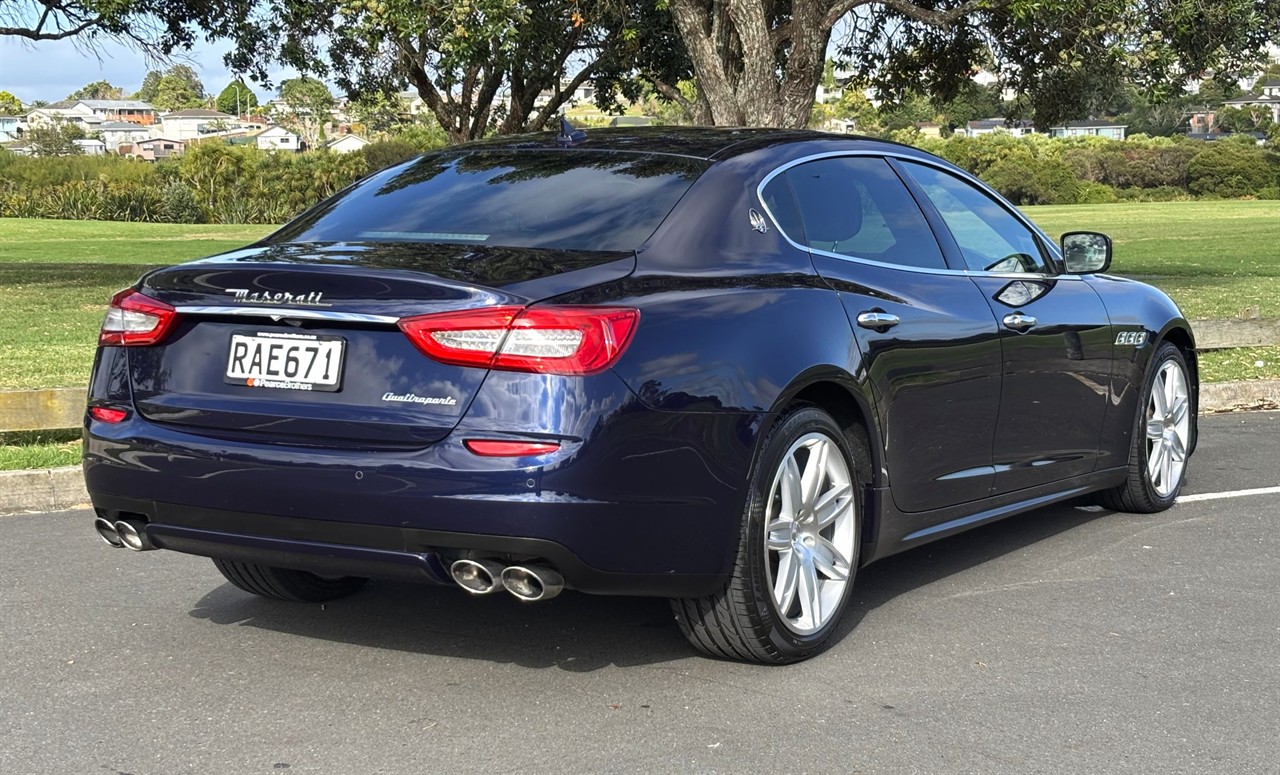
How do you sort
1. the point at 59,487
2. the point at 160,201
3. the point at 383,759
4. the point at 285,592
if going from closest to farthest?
the point at 383,759 → the point at 285,592 → the point at 59,487 → the point at 160,201

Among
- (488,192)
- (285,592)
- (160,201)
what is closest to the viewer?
(488,192)

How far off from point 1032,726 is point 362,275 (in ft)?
7.04

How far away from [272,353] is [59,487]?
366 centimetres

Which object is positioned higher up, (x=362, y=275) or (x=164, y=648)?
(x=362, y=275)

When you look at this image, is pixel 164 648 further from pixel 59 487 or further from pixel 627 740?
pixel 59 487

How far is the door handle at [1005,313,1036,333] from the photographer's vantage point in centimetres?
576

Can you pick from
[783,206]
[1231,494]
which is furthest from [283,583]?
[1231,494]

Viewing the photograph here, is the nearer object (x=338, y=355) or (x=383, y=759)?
(x=383, y=759)

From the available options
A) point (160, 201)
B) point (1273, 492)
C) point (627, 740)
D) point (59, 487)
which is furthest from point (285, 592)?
point (160, 201)

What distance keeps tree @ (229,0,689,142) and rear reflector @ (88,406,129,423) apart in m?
14.5

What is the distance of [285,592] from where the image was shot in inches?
Answer: 213

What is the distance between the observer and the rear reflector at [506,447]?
399 centimetres

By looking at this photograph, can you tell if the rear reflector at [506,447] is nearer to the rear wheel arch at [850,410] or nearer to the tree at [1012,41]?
the rear wheel arch at [850,410]

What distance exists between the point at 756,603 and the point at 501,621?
3.54ft
